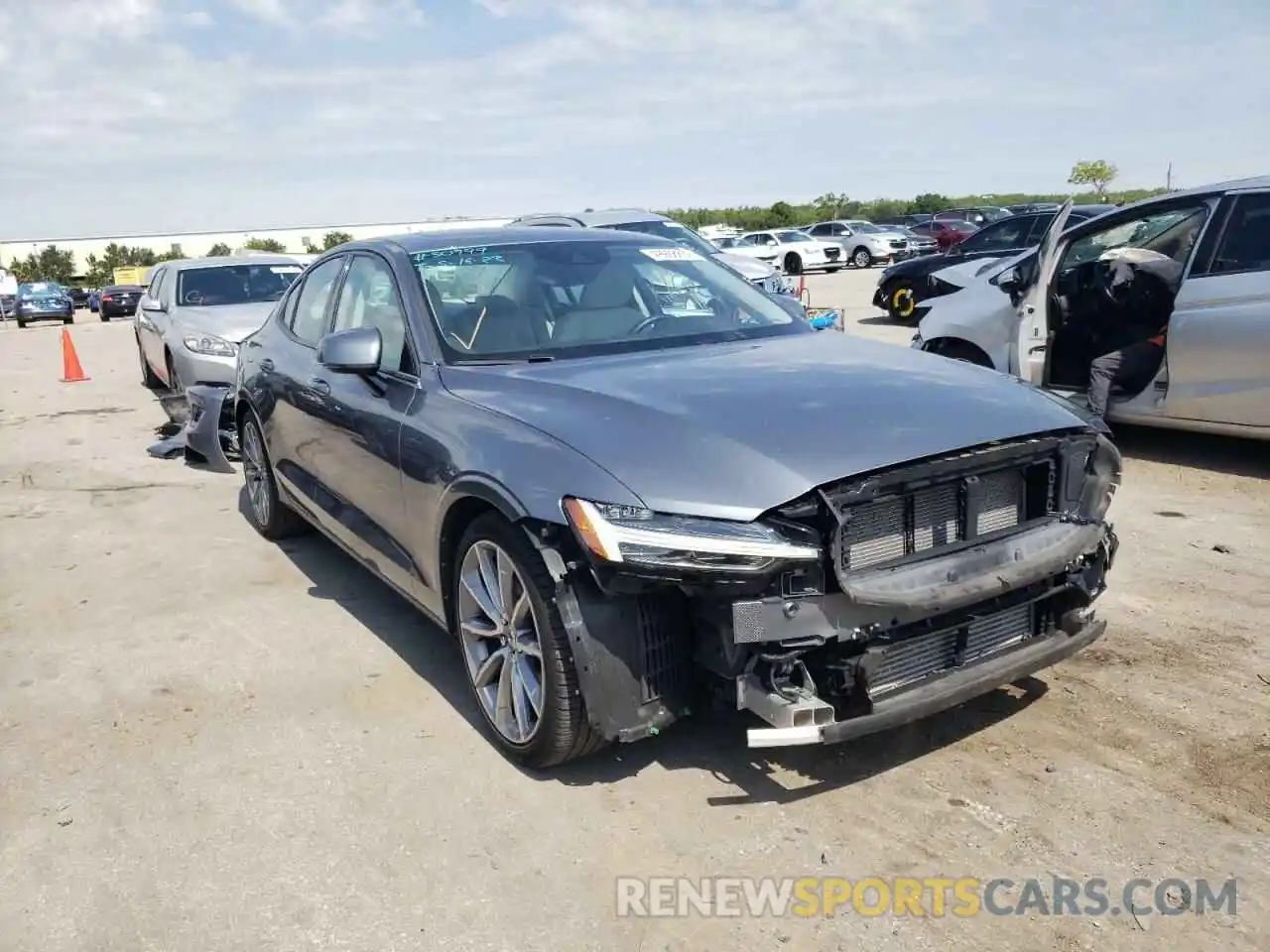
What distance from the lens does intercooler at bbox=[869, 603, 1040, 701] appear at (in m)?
3.04

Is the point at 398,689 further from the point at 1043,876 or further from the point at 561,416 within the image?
the point at 1043,876

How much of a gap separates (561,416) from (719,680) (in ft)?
3.17

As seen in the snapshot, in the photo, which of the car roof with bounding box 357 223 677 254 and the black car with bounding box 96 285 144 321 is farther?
the black car with bounding box 96 285 144 321

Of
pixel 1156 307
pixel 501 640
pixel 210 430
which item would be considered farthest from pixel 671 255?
pixel 210 430

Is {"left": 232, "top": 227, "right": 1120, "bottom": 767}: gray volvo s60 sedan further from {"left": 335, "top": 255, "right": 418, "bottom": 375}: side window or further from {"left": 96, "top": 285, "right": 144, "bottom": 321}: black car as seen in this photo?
{"left": 96, "top": 285, "right": 144, "bottom": 321}: black car

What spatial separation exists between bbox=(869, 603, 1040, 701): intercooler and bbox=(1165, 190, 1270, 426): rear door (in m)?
3.92

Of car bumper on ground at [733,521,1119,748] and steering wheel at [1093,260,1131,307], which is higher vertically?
steering wheel at [1093,260,1131,307]

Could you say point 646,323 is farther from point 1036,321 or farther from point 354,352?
point 1036,321

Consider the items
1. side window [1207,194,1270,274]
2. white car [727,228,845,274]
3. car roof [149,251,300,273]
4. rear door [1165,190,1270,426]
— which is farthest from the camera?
white car [727,228,845,274]

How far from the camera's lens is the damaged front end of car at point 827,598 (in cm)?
285

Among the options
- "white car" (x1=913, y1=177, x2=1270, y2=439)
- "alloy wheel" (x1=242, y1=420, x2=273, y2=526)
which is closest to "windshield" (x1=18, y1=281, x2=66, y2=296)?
"alloy wheel" (x1=242, y1=420, x2=273, y2=526)

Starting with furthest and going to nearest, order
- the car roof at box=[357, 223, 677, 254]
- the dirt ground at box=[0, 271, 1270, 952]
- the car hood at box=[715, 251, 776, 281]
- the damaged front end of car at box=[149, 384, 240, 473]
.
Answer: the car hood at box=[715, 251, 776, 281], the damaged front end of car at box=[149, 384, 240, 473], the car roof at box=[357, 223, 677, 254], the dirt ground at box=[0, 271, 1270, 952]

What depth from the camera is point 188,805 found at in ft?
11.2

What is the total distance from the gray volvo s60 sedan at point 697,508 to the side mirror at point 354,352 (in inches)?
0.4
